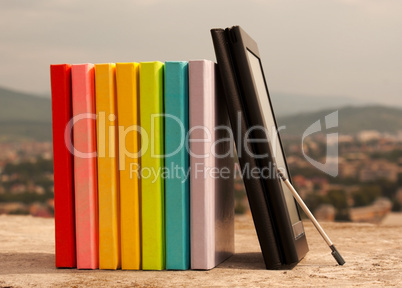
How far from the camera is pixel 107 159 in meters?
2.44

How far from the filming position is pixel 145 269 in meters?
2.44

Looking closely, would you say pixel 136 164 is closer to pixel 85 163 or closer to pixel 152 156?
pixel 152 156

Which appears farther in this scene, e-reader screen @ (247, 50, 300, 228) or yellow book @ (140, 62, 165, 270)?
e-reader screen @ (247, 50, 300, 228)

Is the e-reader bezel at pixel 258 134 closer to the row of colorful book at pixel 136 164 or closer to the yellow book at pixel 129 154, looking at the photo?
the row of colorful book at pixel 136 164

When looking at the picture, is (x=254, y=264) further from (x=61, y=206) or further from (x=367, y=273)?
(x=61, y=206)

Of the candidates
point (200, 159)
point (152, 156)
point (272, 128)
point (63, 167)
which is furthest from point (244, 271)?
point (63, 167)

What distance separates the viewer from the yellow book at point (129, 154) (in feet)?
7.91

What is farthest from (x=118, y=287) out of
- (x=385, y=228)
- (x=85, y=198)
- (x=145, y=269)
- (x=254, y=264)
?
(x=385, y=228)

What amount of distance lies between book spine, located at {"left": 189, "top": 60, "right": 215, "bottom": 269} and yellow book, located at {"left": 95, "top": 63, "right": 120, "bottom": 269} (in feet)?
1.10

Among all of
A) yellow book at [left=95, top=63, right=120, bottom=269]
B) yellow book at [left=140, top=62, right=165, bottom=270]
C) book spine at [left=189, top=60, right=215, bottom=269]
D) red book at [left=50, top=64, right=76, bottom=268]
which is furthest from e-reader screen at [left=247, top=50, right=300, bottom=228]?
red book at [left=50, top=64, right=76, bottom=268]

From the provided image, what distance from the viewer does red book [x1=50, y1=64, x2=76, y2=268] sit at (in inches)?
97.5

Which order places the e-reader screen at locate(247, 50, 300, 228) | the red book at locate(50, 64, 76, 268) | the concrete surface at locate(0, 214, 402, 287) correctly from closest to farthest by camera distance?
the concrete surface at locate(0, 214, 402, 287)
the red book at locate(50, 64, 76, 268)
the e-reader screen at locate(247, 50, 300, 228)

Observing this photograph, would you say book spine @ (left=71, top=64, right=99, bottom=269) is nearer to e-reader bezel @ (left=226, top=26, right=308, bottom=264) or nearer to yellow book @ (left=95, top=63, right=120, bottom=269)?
yellow book @ (left=95, top=63, right=120, bottom=269)

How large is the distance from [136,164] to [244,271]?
64 centimetres
